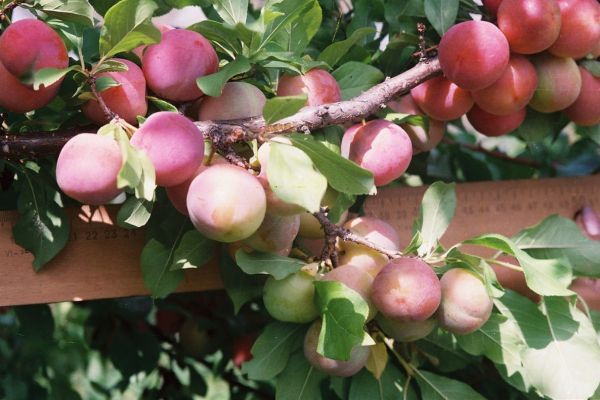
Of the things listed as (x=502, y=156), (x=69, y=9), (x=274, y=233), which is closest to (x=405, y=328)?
(x=274, y=233)

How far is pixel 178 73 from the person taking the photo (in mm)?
754

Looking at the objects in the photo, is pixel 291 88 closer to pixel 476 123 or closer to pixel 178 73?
pixel 178 73

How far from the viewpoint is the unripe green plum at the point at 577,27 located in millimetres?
920

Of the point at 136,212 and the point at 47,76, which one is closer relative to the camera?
the point at 47,76

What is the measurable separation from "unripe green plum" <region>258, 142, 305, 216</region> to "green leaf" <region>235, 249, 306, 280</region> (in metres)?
0.09

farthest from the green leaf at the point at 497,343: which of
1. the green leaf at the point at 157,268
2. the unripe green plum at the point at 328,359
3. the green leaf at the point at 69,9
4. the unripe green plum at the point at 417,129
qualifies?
the green leaf at the point at 69,9

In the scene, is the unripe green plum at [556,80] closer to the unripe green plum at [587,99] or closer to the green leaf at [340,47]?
the unripe green plum at [587,99]

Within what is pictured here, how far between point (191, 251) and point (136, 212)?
9 centimetres

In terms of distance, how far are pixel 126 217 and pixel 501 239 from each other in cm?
42

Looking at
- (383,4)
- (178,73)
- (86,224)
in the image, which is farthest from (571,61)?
(86,224)

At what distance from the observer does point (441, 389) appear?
35.9 inches

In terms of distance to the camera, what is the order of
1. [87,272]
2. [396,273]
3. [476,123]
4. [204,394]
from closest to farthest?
[396,273]
[87,272]
[476,123]
[204,394]

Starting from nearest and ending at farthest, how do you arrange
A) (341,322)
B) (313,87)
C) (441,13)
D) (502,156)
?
→ (341,322)
(313,87)
(441,13)
(502,156)

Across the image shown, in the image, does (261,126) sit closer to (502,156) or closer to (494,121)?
(494,121)
